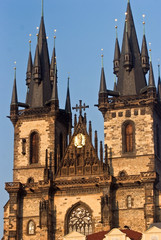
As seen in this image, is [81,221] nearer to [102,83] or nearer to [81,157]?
[81,157]

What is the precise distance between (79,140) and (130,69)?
7.91 meters

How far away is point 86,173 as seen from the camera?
218 feet

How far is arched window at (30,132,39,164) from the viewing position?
6888 centimetres

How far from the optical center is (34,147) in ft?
227

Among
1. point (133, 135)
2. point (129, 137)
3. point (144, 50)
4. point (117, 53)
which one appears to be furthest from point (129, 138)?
point (117, 53)

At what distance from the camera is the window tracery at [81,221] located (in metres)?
64.8

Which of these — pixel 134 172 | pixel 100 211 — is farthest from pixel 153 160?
pixel 100 211

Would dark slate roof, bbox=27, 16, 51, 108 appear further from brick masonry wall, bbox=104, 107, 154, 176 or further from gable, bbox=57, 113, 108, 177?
brick masonry wall, bbox=104, 107, 154, 176

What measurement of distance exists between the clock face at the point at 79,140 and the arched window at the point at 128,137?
11.5ft

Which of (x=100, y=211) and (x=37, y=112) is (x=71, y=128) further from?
(x=100, y=211)

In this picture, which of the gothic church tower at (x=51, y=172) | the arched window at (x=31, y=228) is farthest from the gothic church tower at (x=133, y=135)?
the arched window at (x=31, y=228)

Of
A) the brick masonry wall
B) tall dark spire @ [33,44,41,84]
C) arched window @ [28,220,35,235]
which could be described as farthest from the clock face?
arched window @ [28,220,35,235]

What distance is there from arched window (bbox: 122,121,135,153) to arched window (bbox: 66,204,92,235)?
6.18 metres

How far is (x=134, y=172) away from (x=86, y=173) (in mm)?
4117
